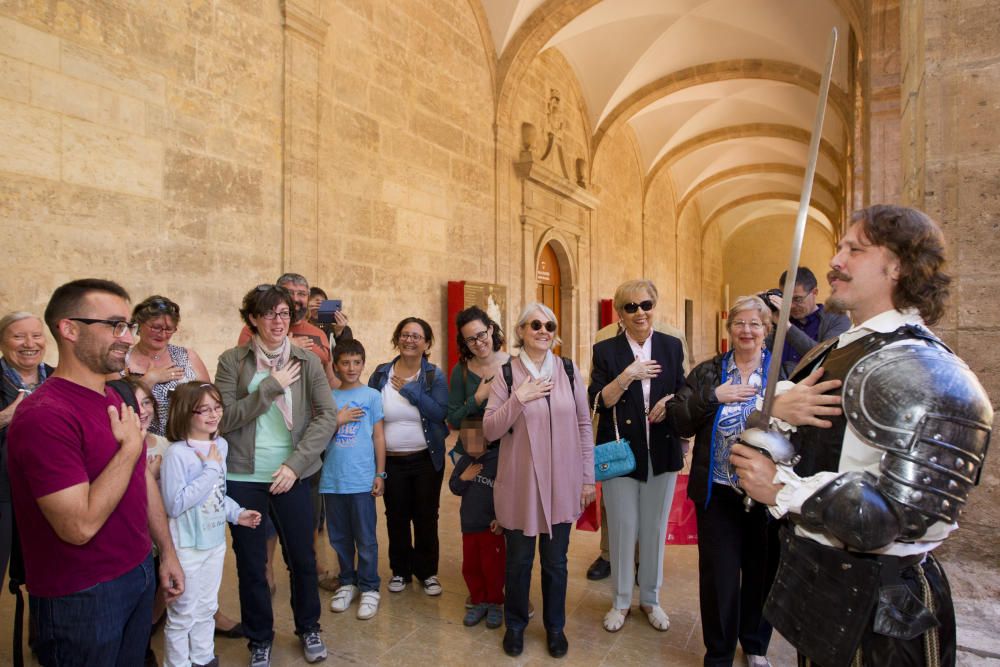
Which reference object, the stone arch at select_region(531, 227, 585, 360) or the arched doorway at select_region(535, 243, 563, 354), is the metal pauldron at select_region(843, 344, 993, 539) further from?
the stone arch at select_region(531, 227, 585, 360)

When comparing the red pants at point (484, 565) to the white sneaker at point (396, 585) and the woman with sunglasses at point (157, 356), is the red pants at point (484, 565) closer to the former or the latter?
the white sneaker at point (396, 585)

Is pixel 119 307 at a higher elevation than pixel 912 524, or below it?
higher

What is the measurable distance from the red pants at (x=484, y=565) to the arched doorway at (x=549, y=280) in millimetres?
8590

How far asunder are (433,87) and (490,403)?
6792 millimetres

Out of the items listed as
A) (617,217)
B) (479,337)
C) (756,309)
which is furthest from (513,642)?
(617,217)

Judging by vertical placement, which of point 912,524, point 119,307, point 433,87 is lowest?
point 912,524

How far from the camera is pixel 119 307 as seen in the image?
5.82 feet

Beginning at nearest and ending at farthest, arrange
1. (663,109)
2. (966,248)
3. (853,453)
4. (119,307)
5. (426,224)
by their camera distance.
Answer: (853,453), (119,307), (966,248), (426,224), (663,109)

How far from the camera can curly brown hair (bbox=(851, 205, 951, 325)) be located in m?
1.37

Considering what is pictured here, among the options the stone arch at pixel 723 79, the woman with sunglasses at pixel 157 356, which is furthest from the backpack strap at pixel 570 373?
the stone arch at pixel 723 79

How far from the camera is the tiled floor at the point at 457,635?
9.38 ft

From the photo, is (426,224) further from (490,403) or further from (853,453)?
(853,453)

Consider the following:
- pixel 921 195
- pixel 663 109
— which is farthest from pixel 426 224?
pixel 663 109

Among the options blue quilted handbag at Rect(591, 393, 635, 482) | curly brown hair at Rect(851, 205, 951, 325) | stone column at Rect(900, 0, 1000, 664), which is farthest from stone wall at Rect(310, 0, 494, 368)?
curly brown hair at Rect(851, 205, 951, 325)
